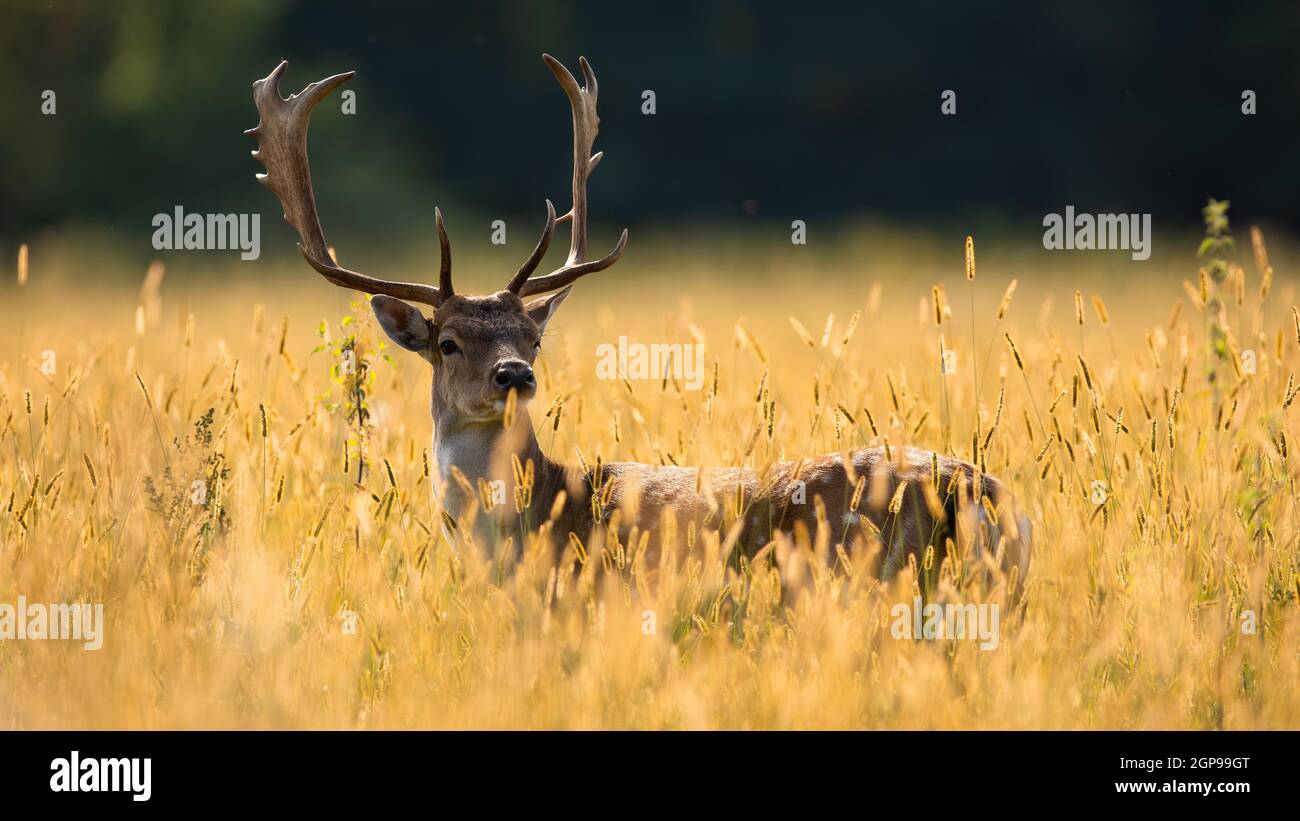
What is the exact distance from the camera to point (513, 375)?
4961mm

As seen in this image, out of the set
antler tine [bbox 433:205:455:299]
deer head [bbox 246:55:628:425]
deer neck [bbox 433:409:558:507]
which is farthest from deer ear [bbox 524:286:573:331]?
deer neck [bbox 433:409:558:507]

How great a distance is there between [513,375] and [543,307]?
0.70 metres

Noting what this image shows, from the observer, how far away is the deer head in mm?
5117

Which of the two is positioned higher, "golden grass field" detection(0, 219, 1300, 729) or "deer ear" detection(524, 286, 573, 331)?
"deer ear" detection(524, 286, 573, 331)

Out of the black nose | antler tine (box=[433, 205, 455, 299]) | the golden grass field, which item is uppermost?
antler tine (box=[433, 205, 455, 299])

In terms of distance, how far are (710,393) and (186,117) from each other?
20431 millimetres

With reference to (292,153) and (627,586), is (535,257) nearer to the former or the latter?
(292,153)

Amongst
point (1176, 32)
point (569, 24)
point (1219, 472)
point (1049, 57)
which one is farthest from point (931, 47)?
point (1219, 472)

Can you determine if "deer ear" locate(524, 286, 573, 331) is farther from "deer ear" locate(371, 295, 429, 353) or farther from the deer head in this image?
"deer ear" locate(371, 295, 429, 353)

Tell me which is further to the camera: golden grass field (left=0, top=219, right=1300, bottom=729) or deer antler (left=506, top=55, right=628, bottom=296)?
deer antler (left=506, top=55, right=628, bottom=296)

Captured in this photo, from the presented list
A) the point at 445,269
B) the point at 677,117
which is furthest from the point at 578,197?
the point at 677,117

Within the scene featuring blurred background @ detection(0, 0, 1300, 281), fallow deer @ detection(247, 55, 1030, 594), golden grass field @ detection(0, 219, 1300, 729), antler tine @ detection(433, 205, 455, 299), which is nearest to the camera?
golden grass field @ detection(0, 219, 1300, 729)

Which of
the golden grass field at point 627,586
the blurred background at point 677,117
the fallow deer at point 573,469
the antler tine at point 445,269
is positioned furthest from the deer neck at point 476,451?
the blurred background at point 677,117

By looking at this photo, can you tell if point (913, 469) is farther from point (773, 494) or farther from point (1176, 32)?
point (1176, 32)
